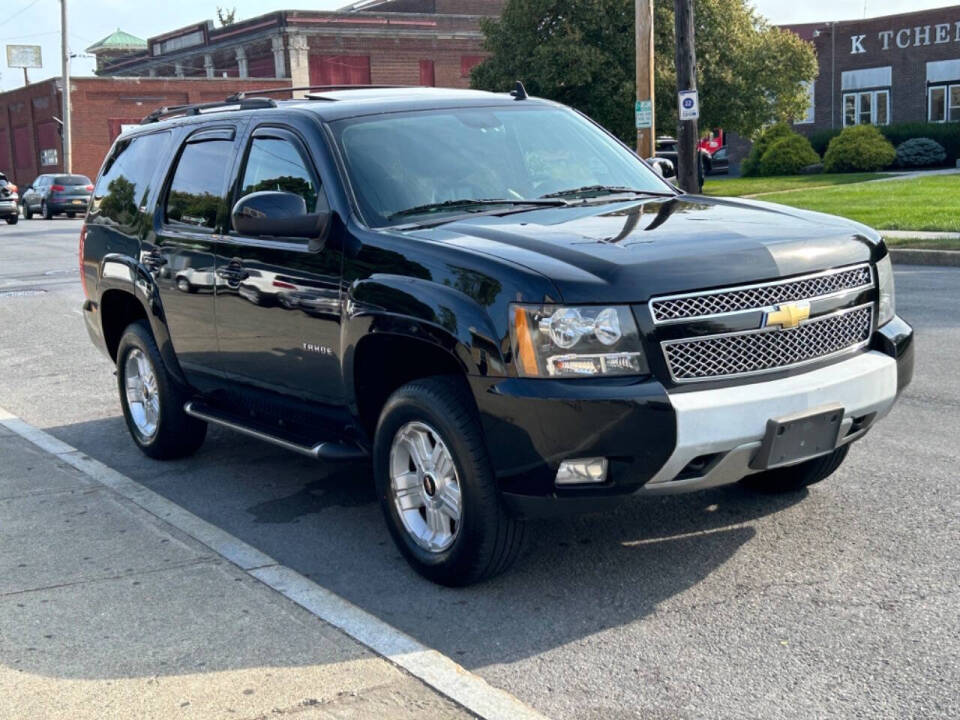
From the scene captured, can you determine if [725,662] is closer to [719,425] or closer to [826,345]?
[719,425]

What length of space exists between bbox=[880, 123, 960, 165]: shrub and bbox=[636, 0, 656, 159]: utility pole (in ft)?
84.5

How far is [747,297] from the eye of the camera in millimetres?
4547

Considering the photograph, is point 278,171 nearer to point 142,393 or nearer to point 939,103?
point 142,393

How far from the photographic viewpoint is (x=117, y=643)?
14.3 feet

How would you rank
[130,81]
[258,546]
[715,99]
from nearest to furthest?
1. [258,546]
2. [715,99]
3. [130,81]

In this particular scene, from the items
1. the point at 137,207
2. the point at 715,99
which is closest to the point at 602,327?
the point at 137,207

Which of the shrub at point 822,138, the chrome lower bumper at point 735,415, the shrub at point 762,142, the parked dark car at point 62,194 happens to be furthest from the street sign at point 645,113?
the shrub at point 822,138

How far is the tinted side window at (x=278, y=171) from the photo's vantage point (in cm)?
570

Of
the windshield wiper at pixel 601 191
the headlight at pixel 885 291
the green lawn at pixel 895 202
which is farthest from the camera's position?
the green lawn at pixel 895 202

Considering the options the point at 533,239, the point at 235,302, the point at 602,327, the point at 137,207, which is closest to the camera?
the point at 602,327

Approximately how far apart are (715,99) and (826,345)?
34.9 m

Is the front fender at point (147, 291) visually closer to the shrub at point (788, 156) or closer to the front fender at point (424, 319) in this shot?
A: the front fender at point (424, 319)

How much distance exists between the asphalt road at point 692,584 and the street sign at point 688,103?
14.4m

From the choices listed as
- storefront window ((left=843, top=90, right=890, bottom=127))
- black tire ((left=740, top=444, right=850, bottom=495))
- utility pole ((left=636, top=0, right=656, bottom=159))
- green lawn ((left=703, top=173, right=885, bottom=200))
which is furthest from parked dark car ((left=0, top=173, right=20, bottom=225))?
black tire ((left=740, top=444, right=850, bottom=495))
